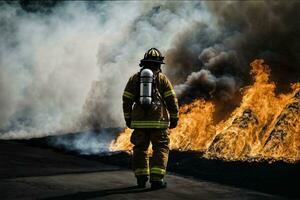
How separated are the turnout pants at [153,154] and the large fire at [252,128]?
3.92 meters

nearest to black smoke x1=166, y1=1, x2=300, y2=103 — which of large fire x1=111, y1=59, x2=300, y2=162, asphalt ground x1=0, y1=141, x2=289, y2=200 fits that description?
large fire x1=111, y1=59, x2=300, y2=162

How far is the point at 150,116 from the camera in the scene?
6320 millimetres

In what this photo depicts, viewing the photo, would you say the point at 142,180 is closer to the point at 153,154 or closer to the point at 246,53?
the point at 153,154

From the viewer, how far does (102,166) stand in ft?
29.9

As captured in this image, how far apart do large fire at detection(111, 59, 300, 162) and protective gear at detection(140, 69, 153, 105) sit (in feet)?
13.9

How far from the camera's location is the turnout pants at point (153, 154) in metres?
6.20

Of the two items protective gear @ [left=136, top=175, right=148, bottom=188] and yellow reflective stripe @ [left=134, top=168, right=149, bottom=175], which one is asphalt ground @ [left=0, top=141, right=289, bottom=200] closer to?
protective gear @ [left=136, top=175, right=148, bottom=188]

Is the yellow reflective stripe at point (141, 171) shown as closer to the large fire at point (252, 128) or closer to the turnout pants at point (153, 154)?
the turnout pants at point (153, 154)

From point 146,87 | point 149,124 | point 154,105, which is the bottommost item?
point 149,124

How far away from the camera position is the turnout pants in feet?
20.3

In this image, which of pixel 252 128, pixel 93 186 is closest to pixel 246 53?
pixel 252 128

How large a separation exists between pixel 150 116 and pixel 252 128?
5.37 meters

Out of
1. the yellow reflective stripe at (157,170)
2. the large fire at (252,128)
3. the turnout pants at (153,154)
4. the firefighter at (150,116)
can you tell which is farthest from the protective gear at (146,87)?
the large fire at (252,128)

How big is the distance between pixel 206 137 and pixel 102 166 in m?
4.45
